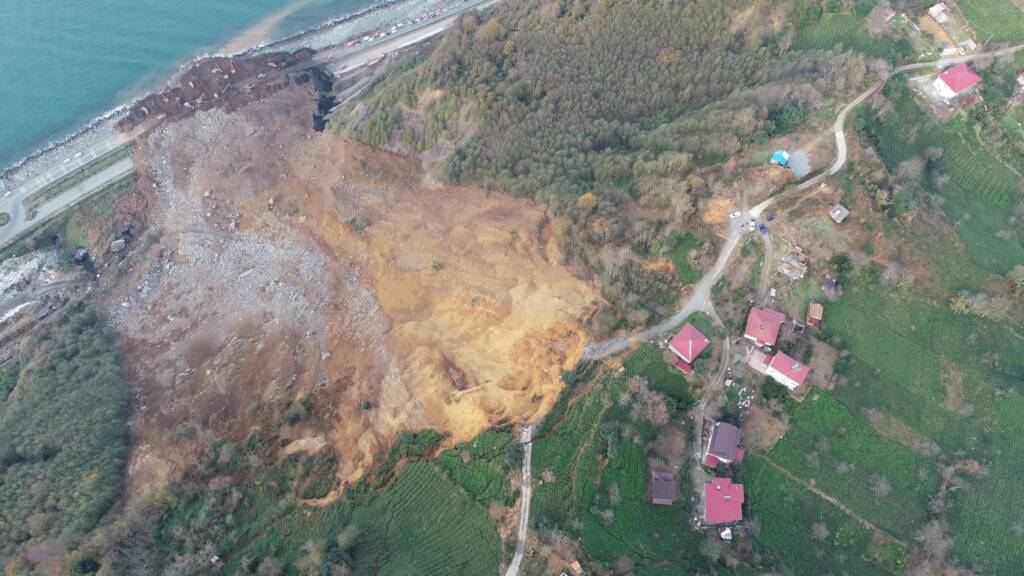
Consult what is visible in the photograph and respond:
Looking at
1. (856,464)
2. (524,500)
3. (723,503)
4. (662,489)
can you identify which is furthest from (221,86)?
(856,464)

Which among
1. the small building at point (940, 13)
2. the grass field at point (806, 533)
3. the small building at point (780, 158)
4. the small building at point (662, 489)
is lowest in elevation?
the grass field at point (806, 533)

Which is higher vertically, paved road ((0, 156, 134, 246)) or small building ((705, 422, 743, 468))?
paved road ((0, 156, 134, 246))

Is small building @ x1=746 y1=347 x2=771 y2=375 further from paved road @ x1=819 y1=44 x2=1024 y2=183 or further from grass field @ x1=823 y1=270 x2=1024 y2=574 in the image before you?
paved road @ x1=819 y1=44 x2=1024 y2=183

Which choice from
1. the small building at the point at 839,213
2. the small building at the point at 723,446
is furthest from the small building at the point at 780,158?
the small building at the point at 723,446

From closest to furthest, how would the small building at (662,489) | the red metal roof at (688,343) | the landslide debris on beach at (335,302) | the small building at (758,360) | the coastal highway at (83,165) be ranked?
the small building at (662,489) → the small building at (758,360) → the red metal roof at (688,343) → the landslide debris on beach at (335,302) → the coastal highway at (83,165)

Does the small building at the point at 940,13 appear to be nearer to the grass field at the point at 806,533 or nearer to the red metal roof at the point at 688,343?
the red metal roof at the point at 688,343

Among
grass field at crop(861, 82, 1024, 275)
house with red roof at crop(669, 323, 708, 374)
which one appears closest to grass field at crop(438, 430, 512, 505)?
house with red roof at crop(669, 323, 708, 374)
